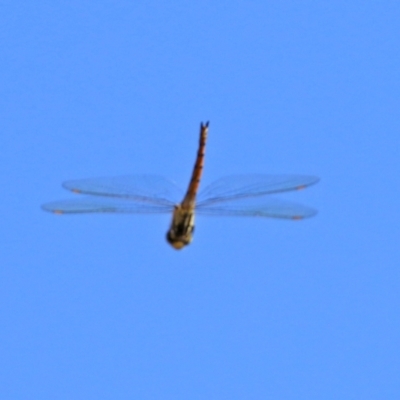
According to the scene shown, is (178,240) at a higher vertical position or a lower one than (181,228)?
lower

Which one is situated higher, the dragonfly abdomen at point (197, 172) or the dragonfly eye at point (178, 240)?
the dragonfly abdomen at point (197, 172)

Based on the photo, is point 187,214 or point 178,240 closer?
point 178,240

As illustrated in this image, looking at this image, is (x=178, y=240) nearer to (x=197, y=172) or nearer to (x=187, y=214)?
(x=187, y=214)

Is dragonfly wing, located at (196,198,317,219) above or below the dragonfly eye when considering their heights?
above

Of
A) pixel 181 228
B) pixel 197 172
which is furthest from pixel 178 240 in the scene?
pixel 197 172

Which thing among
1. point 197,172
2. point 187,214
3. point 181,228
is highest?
point 197,172
